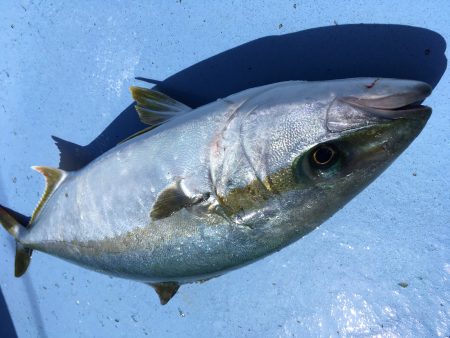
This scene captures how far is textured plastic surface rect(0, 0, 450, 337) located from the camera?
177 cm

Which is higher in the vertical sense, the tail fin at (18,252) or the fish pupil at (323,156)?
the fish pupil at (323,156)

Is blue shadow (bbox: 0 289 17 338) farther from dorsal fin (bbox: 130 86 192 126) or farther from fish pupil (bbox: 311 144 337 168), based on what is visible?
fish pupil (bbox: 311 144 337 168)

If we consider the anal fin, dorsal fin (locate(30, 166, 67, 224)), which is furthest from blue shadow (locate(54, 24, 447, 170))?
the anal fin

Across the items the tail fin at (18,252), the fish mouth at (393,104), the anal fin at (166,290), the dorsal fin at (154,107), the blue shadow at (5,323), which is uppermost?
the dorsal fin at (154,107)

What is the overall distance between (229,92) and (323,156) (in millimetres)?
734

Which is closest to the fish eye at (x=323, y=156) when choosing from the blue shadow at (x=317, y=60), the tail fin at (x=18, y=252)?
the blue shadow at (x=317, y=60)

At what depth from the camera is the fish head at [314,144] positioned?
125 cm

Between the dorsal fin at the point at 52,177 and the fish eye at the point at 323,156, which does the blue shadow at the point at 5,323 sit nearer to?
the dorsal fin at the point at 52,177

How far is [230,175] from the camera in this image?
4.47 ft

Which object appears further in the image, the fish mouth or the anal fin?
the anal fin

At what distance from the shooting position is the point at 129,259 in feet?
5.29

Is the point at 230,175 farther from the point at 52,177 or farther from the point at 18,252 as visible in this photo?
the point at 18,252

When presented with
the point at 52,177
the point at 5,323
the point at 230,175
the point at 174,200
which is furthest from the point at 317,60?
the point at 5,323

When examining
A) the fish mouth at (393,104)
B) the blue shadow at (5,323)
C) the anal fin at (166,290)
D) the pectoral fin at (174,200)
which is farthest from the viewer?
the blue shadow at (5,323)
